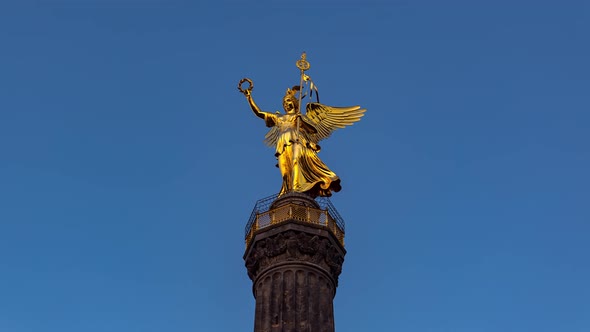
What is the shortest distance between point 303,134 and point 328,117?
10.2ft

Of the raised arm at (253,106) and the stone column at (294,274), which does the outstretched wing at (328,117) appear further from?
the stone column at (294,274)

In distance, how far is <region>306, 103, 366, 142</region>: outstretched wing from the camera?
167ft

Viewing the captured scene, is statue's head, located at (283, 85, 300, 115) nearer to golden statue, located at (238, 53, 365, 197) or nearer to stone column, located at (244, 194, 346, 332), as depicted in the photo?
golden statue, located at (238, 53, 365, 197)

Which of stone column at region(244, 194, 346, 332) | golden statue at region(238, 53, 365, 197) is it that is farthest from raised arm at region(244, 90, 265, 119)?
stone column at region(244, 194, 346, 332)

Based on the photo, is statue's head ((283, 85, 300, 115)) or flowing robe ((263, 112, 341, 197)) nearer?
flowing robe ((263, 112, 341, 197))

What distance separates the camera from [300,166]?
4769cm

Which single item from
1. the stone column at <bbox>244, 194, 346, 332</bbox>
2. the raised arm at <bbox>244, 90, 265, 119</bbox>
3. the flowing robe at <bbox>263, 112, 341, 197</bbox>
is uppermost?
the raised arm at <bbox>244, 90, 265, 119</bbox>

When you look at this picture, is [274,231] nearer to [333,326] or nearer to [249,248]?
[249,248]

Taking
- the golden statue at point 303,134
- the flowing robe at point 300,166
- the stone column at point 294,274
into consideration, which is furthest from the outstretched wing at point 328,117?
the stone column at point 294,274

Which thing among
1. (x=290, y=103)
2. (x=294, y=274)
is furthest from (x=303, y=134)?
(x=294, y=274)

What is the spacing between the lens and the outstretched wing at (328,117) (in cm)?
5097

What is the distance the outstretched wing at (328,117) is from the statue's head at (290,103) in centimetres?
73

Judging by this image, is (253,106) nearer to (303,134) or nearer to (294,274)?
(303,134)

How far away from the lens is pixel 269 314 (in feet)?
134
